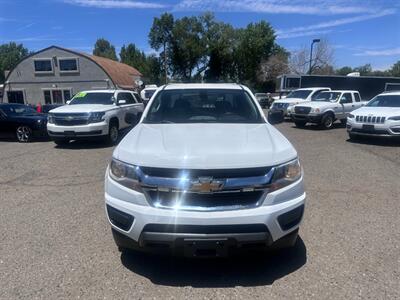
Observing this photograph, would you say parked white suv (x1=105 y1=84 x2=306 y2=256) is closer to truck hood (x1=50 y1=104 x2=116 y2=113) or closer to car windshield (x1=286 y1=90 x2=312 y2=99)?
truck hood (x1=50 y1=104 x2=116 y2=113)

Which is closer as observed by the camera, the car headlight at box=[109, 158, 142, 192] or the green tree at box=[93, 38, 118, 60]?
the car headlight at box=[109, 158, 142, 192]

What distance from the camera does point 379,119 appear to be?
11102 mm

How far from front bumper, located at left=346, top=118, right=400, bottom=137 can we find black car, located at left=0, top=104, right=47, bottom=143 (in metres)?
10.4

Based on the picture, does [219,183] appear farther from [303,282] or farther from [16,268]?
[16,268]

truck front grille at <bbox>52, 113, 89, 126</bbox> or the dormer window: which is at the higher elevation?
the dormer window

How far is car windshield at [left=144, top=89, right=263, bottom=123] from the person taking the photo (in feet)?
15.2

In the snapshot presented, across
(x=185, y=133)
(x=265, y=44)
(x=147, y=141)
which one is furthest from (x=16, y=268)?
(x=265, y=44)

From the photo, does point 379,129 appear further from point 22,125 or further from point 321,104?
point 22,125

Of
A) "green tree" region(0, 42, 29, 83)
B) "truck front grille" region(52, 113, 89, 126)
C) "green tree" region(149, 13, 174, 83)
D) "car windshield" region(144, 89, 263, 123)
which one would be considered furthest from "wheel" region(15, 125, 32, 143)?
"green tree" region(0, 42, 29, 83)

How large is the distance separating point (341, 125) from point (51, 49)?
3279 cm

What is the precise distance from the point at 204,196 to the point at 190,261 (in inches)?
39.3

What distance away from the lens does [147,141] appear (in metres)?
3.53

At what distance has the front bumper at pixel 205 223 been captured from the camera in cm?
290

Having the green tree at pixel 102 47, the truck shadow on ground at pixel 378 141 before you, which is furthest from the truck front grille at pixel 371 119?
the green tree at pixel 102 47
